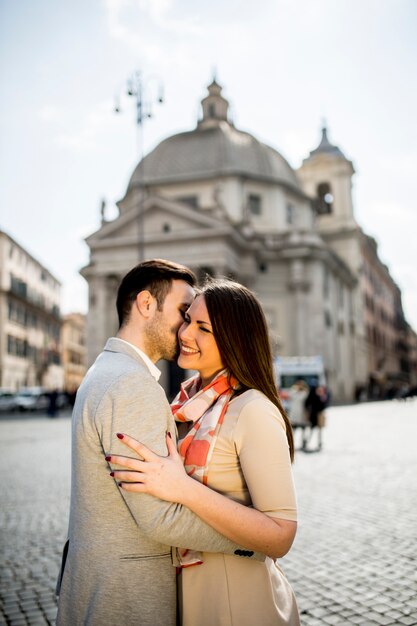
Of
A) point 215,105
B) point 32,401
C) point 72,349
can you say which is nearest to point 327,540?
point 32,401

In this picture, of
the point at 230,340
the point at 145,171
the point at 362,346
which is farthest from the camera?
the point at 362,346

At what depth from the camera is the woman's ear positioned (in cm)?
253

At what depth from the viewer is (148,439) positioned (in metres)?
1.96

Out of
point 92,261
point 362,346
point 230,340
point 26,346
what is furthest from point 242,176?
point 230,340

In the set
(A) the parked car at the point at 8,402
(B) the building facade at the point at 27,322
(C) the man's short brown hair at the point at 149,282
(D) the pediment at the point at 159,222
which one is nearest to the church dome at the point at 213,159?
(D) the pediment at the point at 159,222

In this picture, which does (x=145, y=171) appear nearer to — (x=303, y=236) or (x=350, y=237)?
(x=303, y=236)

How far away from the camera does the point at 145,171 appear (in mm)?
47094

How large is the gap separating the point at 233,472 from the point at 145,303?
86 cm

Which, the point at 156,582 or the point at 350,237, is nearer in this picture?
the point at 156,582

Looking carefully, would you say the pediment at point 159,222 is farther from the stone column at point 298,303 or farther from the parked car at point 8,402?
the parked car at point 8,402

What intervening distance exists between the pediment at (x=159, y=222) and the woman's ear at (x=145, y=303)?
36.0m

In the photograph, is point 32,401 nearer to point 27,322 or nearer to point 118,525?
point 27,322

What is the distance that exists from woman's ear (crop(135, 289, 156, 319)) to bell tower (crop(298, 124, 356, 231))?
5455cm

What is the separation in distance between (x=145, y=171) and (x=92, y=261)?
417 inches
